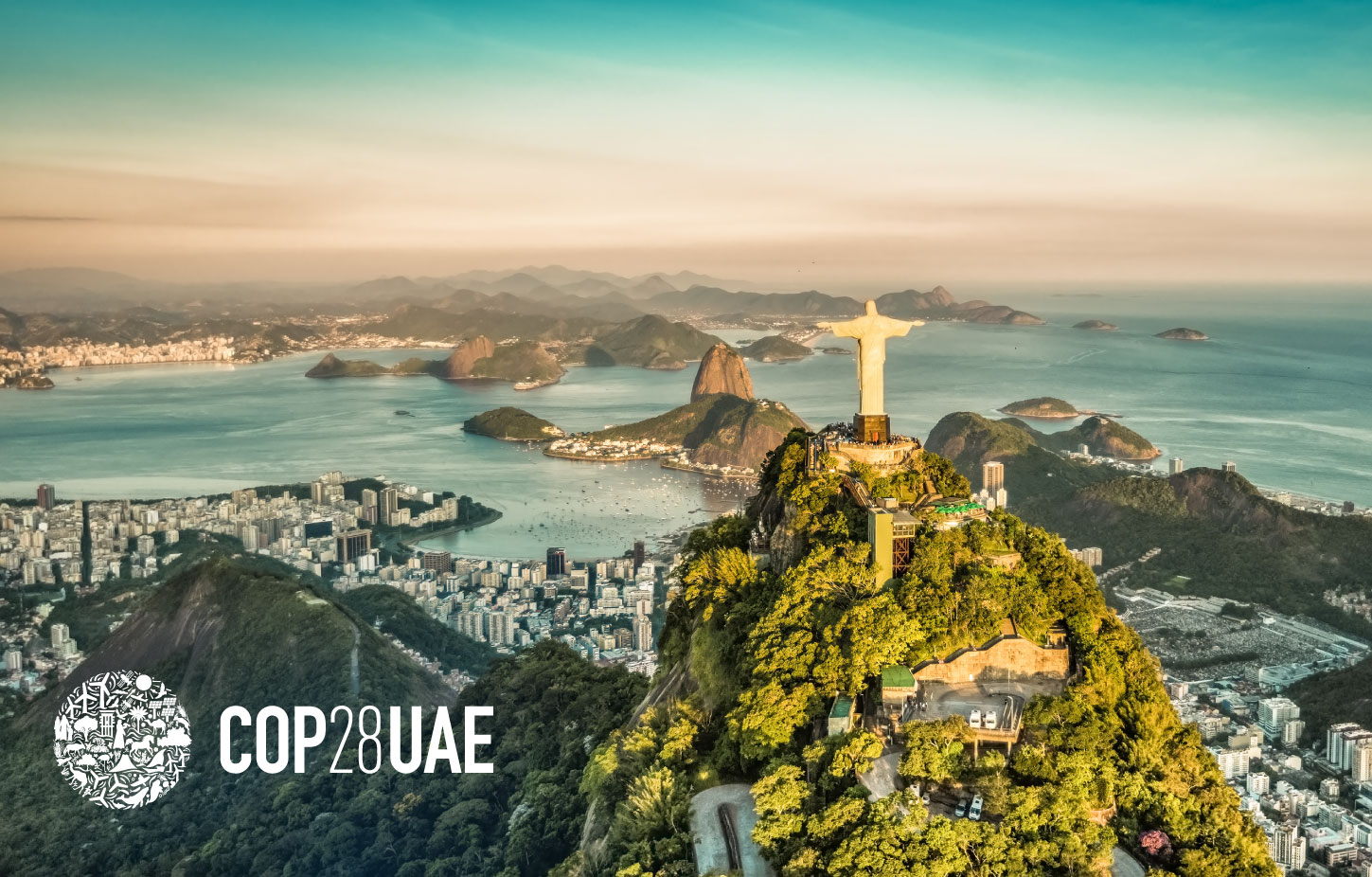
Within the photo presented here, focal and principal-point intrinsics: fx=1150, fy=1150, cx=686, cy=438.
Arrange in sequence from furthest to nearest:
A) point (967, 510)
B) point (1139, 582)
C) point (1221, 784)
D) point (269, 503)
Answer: point (269, 503), point (1139, 582), point (967, 510), point (1221, 784)

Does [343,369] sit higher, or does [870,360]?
[870,360]

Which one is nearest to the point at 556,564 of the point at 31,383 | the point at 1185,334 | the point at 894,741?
the point at 894,741

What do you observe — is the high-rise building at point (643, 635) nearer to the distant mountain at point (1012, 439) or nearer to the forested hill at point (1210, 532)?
the forested hill at point (1210, 532)

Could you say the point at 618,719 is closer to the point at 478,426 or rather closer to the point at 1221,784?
the point at 1221,784

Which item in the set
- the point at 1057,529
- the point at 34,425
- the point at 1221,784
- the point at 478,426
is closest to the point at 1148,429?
the point at 1057,529

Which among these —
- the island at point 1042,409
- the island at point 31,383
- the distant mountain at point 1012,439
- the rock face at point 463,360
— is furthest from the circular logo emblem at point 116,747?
the rock face at point 463,360

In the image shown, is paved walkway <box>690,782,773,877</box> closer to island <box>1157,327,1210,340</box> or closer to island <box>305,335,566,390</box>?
island <box>305,335,566,390</box>

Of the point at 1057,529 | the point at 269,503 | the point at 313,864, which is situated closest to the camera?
the point at 313,864

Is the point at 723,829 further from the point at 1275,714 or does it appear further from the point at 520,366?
the point at 520,366
